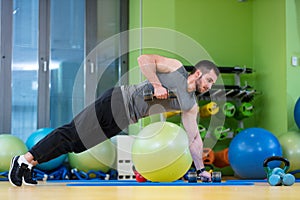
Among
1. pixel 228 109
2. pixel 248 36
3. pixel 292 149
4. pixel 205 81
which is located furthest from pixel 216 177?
pixel 248 36

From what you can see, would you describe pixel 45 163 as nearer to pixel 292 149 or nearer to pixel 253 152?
pixel 253 152

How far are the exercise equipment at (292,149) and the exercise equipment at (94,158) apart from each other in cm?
173

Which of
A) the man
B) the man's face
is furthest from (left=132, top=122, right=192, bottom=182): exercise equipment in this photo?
the man's face

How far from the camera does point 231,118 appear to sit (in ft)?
19.7

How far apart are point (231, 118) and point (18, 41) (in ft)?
8.61

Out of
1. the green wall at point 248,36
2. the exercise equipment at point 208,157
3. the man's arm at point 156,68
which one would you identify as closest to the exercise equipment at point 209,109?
the exercise equipment at point 208,157

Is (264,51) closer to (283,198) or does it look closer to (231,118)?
(231,118)

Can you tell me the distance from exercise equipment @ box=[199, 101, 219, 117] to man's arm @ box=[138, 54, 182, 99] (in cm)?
178

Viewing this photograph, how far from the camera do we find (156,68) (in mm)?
3646

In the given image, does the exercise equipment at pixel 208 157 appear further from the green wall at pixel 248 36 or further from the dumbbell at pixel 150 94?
the dumbbell at pixel 150 94

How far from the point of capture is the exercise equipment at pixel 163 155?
3934 millimetres

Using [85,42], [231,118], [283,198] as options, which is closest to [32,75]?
[85,42]

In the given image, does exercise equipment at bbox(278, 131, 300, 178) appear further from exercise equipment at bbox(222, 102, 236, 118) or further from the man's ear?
the man's ear

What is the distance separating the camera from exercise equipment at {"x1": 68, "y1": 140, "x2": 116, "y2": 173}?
504 cm
